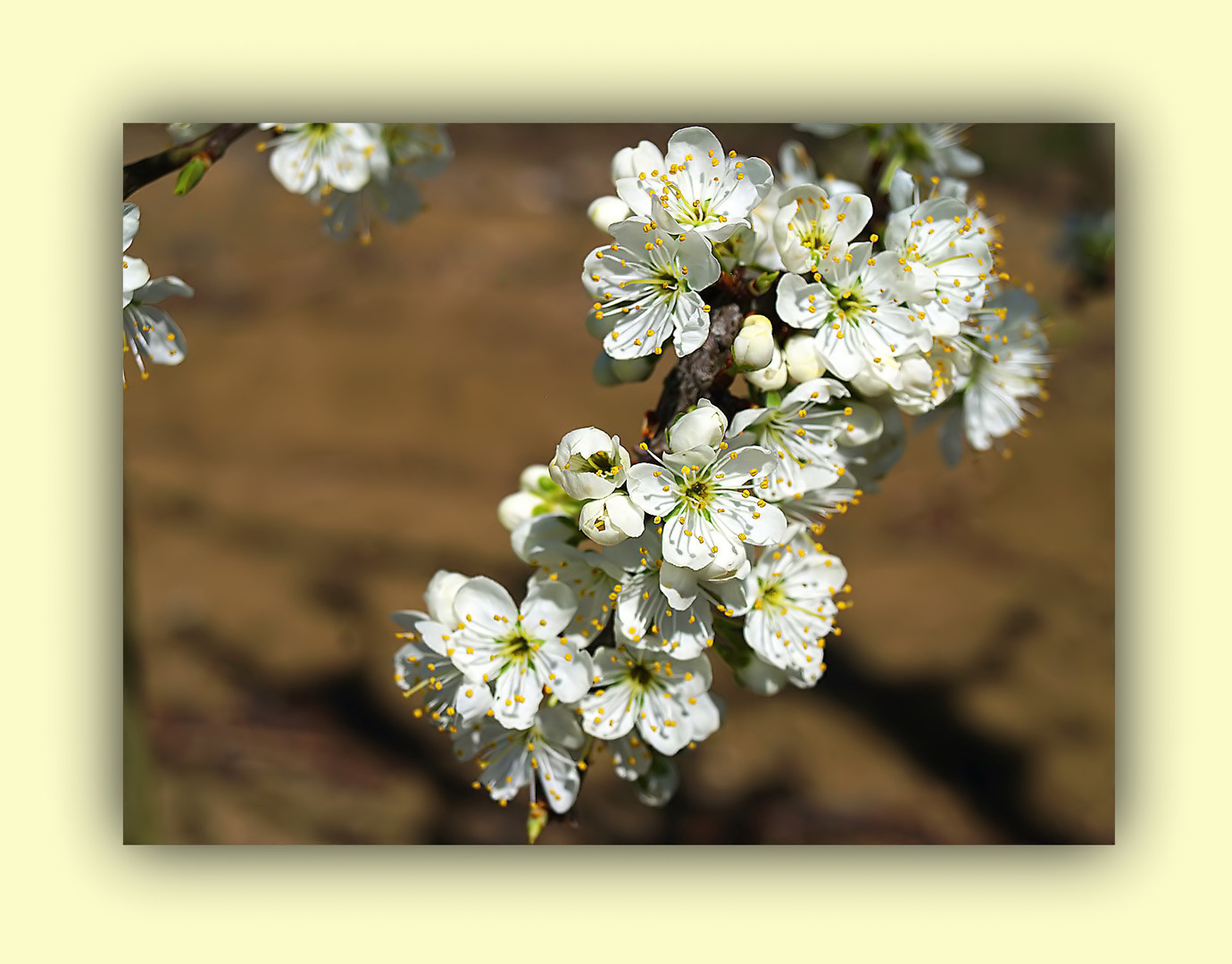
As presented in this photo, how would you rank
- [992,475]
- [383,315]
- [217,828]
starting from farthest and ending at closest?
1. [383,315]
2. [992,475]
3. [217,828]

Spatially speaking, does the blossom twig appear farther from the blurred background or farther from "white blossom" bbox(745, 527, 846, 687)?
the blurred background

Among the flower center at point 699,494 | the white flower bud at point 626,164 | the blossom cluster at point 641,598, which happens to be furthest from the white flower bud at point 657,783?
the white flower bud at point 626,164

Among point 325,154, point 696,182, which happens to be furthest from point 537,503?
point 325,154

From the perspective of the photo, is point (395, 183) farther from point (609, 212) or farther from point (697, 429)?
point (697, 429)

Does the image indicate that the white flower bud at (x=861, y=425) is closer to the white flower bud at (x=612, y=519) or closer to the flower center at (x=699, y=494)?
the flower center at (x=699, y=494)

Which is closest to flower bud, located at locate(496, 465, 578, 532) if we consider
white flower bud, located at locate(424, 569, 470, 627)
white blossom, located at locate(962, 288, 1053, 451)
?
white flower bud, located at locate(424, 569, 470, 627)
